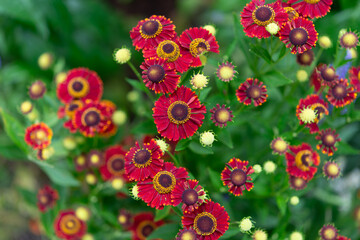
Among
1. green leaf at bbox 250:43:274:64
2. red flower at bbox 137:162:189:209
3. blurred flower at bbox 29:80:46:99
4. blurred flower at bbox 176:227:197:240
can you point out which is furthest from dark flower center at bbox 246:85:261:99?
blurred flower at bbox 29:80:46:99

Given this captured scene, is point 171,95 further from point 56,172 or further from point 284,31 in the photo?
point 56,172

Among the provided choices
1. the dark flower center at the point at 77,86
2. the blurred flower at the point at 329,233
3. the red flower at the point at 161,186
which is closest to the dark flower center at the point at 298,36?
the red flower at the point at 161,186

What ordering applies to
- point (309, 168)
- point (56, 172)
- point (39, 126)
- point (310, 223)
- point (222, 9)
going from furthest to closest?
1. point (222, 9)
2. point (310, 223)
3. point (56, 172)
4. point (39, 126)
5. point (309, 168)

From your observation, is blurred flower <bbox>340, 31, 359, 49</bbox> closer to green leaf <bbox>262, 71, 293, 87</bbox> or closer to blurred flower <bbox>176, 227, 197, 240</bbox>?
green leaf <bbox>262, 71, 293, 87</bbox>

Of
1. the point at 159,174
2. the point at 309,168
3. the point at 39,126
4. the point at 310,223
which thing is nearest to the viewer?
the point at 159,174

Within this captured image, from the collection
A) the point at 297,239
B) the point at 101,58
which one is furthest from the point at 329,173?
the point at 101,58

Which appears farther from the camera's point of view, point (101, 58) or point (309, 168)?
point (101, 58)

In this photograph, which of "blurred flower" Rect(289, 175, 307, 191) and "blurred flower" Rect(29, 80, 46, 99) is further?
"blurred flower" Rect(29, 80, 46, 99)

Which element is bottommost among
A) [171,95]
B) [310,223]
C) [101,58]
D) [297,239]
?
[297,239]
